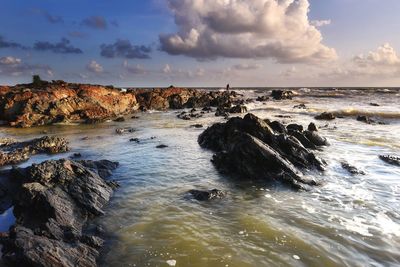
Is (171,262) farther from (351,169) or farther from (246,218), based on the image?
(351,169)

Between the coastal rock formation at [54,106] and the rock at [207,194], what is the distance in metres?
30.8

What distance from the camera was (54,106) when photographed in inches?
1710

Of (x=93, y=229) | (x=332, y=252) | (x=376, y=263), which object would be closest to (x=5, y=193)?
(x=93, y=229)

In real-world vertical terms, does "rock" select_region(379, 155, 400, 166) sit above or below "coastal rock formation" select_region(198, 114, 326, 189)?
below

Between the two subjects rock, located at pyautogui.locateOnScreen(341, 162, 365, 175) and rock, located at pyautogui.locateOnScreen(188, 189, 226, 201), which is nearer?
rock, located at pyautogui.locateOnScreen(188, 189, 226, 201)

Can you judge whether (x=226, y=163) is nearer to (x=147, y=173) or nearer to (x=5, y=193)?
(x=147, y=173)

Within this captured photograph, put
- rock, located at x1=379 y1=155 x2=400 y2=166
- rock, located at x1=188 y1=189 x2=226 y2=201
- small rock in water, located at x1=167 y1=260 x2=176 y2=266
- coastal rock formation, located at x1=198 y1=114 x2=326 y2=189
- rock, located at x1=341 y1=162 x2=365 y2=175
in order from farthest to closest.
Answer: rock, located at x1=379 y1=155 x2=400 y2=166, rock, located at x1=341 y1=162 x2=365 y2=175, coastal rock formation, located at x1=198 y1=114 x2=326 y2=189, rock, located at x1=188 y1=189 x2=226 y2=201, small rock in water, located at x1=167 y1=260 x2=176 y2=266

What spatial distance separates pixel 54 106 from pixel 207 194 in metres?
34.8

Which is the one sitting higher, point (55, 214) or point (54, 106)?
point (54, 106)

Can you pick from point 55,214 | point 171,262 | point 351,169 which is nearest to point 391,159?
point 351,169

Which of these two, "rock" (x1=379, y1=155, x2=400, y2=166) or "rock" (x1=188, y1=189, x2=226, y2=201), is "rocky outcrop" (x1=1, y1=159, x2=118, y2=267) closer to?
"rock" (x1=188, y1=189, x2=226, y2=201)

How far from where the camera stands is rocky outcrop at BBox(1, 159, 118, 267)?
8.42 meters

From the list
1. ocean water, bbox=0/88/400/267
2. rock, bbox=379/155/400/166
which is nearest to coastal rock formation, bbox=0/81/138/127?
ocean water, bbox=0/88/400/267

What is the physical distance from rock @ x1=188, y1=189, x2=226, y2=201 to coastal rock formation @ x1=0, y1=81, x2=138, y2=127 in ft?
101
